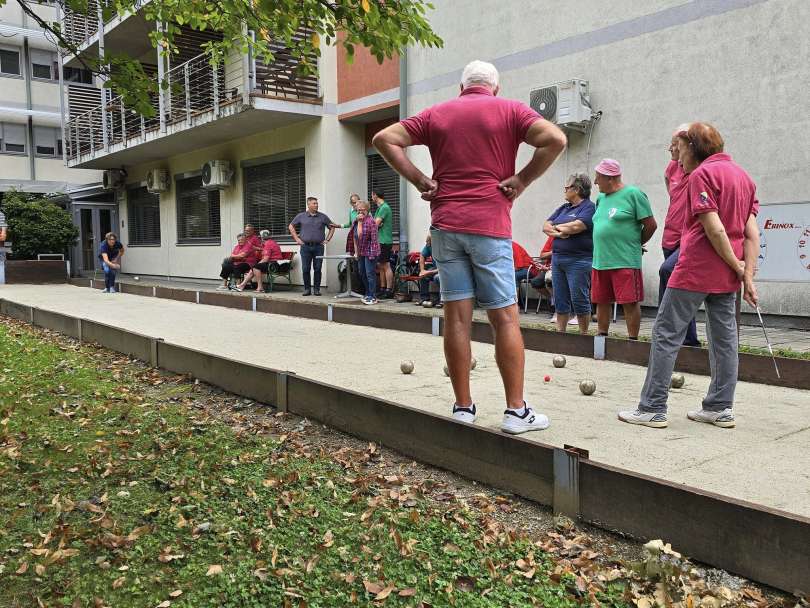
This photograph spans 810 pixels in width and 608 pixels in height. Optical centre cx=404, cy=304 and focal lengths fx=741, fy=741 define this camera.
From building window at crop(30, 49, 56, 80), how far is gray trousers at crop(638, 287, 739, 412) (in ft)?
110

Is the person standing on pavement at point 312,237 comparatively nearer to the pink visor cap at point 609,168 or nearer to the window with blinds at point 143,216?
the pink visor cap at point 609,168

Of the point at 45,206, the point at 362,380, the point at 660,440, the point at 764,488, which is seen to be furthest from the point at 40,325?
the point at 45,206

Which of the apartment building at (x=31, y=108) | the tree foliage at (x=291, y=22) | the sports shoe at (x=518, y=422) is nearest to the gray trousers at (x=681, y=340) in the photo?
the sports shoe at (x=518, y=422)

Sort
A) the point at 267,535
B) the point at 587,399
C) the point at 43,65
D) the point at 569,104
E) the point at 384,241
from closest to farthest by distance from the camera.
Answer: the point at 267,535, the point at 587,399, the point at 569,104, the point at 384,241, the point at 43,65

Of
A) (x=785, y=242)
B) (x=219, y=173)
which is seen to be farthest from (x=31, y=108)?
(x=785, y=242)

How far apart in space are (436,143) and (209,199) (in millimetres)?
17921

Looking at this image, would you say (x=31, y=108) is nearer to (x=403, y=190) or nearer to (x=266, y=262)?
(x=266, y=262)

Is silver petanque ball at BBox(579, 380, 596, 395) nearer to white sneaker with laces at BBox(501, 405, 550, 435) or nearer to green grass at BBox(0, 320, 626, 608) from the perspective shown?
white sneaker with laces at BBox(501, 405, 550, 435)

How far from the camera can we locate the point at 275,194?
1823cm

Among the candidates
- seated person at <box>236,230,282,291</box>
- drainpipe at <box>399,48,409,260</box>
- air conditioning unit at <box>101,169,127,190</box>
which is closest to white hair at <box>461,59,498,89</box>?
drainpipe at <box>399,48,409,260</box>

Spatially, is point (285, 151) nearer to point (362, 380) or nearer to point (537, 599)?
point (362, 380)

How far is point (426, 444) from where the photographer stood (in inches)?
158

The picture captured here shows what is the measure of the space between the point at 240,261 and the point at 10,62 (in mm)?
21207

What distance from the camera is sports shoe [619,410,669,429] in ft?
14.7
